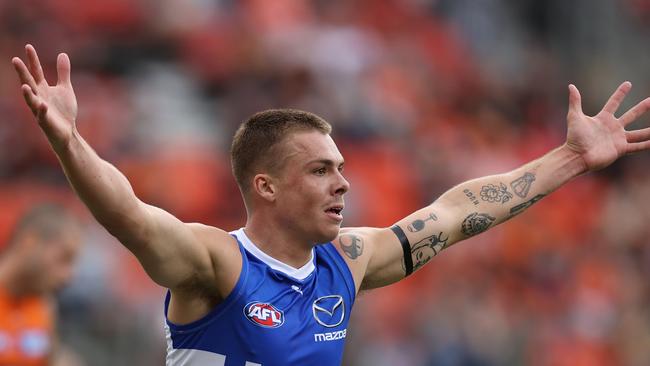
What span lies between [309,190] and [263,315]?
→ 0.65 m

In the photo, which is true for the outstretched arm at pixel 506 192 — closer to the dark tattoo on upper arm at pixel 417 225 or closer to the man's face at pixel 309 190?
the dark tattoo on upper arm at pixel 417 225

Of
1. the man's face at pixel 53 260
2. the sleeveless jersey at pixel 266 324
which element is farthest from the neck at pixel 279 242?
the man's face at pixel 53 260

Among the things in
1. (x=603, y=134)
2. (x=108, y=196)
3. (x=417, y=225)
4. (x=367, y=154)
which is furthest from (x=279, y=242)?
(x=367, y=154)

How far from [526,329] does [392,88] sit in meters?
3.65

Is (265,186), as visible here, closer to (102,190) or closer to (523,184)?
(102,190)

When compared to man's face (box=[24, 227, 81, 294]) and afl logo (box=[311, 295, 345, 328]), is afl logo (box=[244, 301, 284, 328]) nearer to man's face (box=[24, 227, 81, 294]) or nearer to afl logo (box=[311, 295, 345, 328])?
afl logo (box=[311, 295, 345, 328])

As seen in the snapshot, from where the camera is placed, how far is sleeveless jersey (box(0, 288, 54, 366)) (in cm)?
766

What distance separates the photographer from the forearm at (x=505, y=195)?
6.07 metres

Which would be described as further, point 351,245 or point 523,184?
point 523,184

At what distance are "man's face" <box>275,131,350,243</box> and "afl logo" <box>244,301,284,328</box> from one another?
0.45 meters

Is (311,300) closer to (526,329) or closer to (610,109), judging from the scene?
(610,109)

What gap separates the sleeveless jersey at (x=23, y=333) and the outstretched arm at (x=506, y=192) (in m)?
2.79

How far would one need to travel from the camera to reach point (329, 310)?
210 inches

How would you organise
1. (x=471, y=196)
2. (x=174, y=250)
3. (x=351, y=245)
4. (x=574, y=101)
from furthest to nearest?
1. (x=471, y=196)
2. (x=574, y=101)
3. (x=351, y=245)
4. (x=174, y=250)
